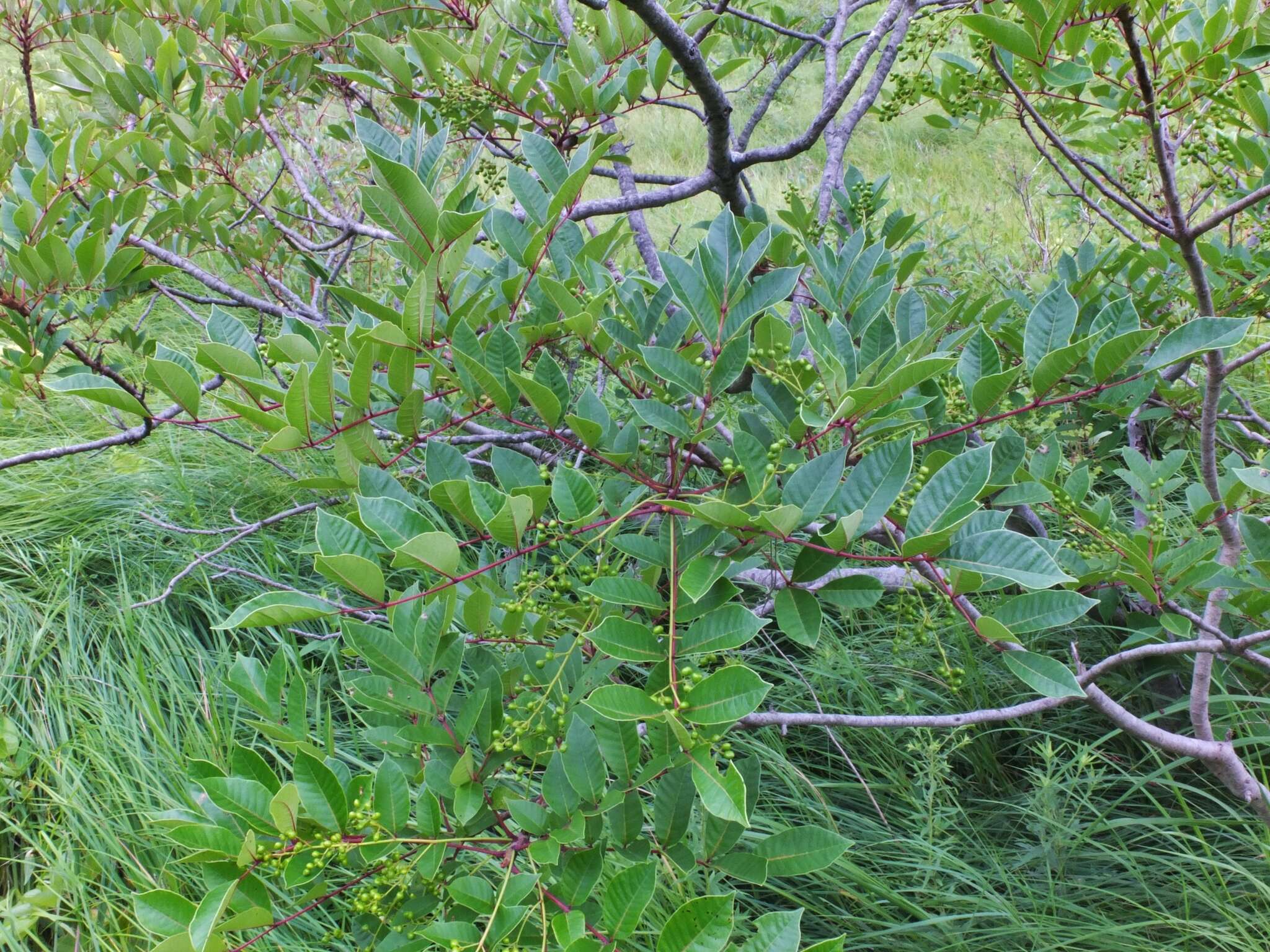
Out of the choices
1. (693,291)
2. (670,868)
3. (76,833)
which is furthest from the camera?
(76,833)

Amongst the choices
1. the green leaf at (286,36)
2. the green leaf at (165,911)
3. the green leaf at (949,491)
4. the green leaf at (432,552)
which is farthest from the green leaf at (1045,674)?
the green leaf at (286,36)

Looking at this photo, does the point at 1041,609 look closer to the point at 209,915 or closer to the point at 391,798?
the point at 391,798

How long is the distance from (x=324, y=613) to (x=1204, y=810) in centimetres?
142

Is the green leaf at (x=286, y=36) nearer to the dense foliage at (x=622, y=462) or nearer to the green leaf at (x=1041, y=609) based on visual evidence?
the dense foliage at (x=622, y=462)

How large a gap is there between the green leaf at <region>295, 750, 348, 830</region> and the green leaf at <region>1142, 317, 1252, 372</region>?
0.77 m

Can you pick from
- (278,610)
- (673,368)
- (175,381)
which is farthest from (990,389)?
(175,381)

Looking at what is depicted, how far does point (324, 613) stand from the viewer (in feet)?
2.23

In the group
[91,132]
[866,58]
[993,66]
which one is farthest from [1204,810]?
[91,132]

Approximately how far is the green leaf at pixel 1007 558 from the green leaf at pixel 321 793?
→ 0.53m

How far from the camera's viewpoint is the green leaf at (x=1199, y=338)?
708mm

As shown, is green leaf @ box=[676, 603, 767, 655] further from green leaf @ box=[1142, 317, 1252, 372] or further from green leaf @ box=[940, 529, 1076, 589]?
green leaf @ box=[1142, 317, 1252, 372]

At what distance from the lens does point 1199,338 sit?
0.74 m

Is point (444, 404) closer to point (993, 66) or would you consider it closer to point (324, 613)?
point (324, 613)

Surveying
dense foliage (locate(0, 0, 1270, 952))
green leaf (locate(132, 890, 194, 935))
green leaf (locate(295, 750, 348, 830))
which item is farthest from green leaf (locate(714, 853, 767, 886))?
green leaf (locate(132, 890, 194, 935))
